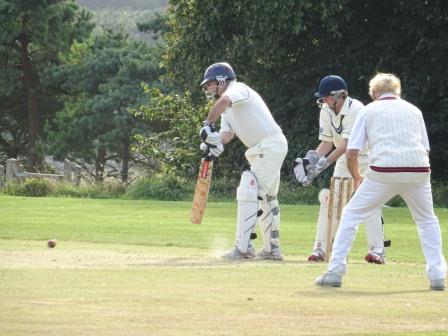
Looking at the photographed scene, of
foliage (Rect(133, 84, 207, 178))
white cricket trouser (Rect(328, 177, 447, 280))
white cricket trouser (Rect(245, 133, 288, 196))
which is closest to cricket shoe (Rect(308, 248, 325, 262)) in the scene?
white cricket trouser (Rect(245, 133, 288, 196))

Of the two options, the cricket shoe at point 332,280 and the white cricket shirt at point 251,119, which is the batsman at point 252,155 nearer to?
the white cricket shirt at point 251,119

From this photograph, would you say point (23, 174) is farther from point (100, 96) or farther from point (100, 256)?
point (100, 256)

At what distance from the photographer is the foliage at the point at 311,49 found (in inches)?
1332

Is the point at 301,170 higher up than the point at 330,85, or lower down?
lower down

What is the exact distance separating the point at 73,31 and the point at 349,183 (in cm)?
4879

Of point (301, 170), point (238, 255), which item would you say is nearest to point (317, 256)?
point (238, 255)

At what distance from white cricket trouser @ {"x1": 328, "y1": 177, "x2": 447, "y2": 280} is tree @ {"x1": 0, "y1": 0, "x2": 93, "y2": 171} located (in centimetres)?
4566

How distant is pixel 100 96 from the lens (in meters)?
55.8

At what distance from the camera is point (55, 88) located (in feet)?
203

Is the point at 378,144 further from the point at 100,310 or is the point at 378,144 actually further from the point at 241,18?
the point at 241,18

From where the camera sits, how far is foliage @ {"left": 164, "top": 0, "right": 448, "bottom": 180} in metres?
33.8

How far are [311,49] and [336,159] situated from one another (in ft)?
75.7

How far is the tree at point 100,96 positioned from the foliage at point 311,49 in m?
17.1

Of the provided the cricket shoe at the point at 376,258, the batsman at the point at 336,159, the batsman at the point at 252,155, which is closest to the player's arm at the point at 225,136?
the batsman at the point at 252,155
